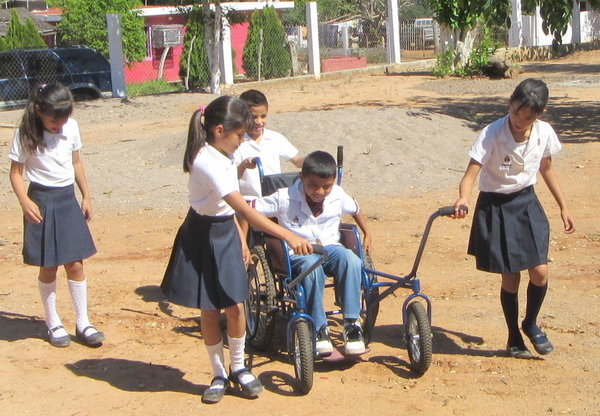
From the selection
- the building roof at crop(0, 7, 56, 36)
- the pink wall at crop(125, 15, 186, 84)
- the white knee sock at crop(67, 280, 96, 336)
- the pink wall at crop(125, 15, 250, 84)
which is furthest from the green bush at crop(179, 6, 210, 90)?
the white knee sock at crop(67, 280, 96, 336)

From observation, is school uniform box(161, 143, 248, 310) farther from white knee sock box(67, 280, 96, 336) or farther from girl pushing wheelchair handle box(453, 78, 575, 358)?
girl pushing wheelchair handle box(453, 78, 575, 358)

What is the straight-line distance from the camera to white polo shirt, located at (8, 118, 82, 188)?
4914mm

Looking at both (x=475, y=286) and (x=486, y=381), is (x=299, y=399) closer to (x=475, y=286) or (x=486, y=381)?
(x=486, y=381)

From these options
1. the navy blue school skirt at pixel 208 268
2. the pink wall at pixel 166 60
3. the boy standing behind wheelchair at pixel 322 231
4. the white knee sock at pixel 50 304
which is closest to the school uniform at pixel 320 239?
the boy standing behind wheelchair at pixel 322 231

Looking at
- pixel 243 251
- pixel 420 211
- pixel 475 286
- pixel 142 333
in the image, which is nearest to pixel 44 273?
pixel 142 333

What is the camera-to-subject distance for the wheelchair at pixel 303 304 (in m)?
4.33

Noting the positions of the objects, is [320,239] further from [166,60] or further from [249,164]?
[166,60]

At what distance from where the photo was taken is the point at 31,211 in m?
4.84

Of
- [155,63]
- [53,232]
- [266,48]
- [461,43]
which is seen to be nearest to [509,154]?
[53,232]

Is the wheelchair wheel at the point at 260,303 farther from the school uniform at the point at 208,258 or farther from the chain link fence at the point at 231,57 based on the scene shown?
the chain link fence at the point at 231,57

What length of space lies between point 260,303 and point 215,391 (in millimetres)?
874

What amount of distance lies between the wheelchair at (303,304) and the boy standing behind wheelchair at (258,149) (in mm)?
362

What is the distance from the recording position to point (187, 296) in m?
4.14

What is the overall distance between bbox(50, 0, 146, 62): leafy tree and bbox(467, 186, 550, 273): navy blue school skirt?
71.3 feet
